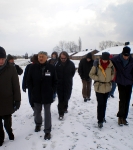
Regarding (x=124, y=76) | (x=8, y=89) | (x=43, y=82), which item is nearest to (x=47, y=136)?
(x=43, y=82)

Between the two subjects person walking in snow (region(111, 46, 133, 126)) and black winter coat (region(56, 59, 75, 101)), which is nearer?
person walking in snow (region(111, 46, 133, 126))

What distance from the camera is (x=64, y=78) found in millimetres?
4586

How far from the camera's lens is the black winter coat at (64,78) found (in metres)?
4.55

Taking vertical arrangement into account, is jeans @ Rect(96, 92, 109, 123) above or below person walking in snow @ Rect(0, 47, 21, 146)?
below

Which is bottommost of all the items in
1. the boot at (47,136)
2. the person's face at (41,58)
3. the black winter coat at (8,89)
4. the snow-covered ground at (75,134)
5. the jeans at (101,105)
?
the snow-covered ground at (75,134)

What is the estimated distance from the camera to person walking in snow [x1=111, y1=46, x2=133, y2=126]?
4.04 metres

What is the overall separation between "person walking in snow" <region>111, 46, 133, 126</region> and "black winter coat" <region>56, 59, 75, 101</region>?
137 cm

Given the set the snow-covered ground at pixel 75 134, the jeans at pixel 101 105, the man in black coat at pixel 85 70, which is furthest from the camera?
the man in black coat at pixel 85 70

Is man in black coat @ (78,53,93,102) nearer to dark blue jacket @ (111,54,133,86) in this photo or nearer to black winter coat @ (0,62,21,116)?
dark blue jacket @ (111,54,133,86)

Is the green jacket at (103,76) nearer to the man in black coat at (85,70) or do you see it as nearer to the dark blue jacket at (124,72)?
the dark blue jacket at (124,72)

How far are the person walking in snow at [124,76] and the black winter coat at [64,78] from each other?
1.37m

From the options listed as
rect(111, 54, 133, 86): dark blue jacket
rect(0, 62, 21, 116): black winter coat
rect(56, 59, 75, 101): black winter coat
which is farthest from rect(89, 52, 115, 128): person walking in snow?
rect(0, 62, 21, 116): black winter coat

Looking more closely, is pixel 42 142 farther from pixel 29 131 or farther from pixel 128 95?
pixel 128 95

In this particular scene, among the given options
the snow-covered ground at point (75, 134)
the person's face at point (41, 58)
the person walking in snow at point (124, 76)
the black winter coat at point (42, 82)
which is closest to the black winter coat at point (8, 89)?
Answer: the black winter coat at point (42, 82)
